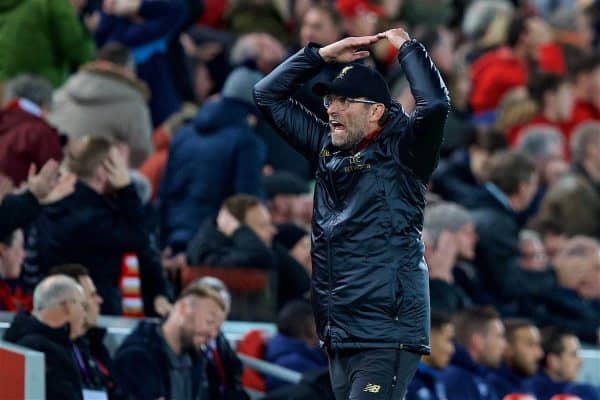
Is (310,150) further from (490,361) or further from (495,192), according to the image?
(495,192)

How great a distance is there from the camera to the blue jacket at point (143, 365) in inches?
408

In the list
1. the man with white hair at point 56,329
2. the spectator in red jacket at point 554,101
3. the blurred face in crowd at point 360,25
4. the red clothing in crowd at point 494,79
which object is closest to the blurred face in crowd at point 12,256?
the man with white hair at point 56,329

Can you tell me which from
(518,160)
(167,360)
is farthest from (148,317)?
(518,160)

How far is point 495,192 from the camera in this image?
578 inches

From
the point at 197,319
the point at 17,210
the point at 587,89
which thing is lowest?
the point at 197,319

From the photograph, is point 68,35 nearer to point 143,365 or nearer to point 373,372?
point 143,365

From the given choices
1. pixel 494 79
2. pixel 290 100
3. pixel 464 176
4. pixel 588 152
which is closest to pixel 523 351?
pixel 464 176

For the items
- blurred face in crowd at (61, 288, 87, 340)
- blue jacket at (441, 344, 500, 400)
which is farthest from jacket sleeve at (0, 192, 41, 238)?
blue jacket at (441, 344, 500, 400)

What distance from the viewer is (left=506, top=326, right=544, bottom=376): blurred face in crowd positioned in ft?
42.7

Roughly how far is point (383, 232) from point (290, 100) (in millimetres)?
902

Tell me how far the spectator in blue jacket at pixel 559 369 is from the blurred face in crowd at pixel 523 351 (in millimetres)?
102

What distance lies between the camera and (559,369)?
43.4ft

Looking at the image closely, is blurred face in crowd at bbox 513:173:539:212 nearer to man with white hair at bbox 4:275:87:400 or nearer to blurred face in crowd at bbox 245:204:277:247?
blurred face in crowd at bbox 245:204:277:247

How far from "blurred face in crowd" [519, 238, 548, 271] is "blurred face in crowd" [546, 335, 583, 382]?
1.24 m
